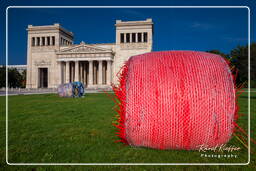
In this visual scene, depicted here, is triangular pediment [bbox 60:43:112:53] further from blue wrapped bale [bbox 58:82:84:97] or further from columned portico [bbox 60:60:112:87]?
blue wrapped bale [bbox 58:82:84:97]

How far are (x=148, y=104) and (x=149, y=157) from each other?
108cm

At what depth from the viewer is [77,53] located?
57656mm

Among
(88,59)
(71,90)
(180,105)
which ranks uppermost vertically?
(88,59)

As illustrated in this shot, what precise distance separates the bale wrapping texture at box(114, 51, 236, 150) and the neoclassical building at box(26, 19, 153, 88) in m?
51.6

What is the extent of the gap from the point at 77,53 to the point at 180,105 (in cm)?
5826

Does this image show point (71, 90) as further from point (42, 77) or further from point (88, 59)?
point (42, 77)

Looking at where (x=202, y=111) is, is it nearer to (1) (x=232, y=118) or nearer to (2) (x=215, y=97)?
(2) (x=215, y=97)

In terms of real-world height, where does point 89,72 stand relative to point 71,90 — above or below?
above

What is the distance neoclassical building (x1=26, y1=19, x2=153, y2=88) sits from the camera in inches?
2255

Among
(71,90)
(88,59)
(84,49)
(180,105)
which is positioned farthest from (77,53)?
(180,105)

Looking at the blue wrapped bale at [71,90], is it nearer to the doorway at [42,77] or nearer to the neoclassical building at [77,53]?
the neoclassical building at [77,53]

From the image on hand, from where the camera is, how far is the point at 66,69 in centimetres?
5884

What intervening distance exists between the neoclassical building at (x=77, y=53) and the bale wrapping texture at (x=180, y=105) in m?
51.6

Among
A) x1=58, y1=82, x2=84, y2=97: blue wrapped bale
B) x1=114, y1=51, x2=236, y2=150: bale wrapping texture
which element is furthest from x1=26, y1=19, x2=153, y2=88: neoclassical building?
x1=114, y1=51, x2=236, y2=150: bale wrapping texture
